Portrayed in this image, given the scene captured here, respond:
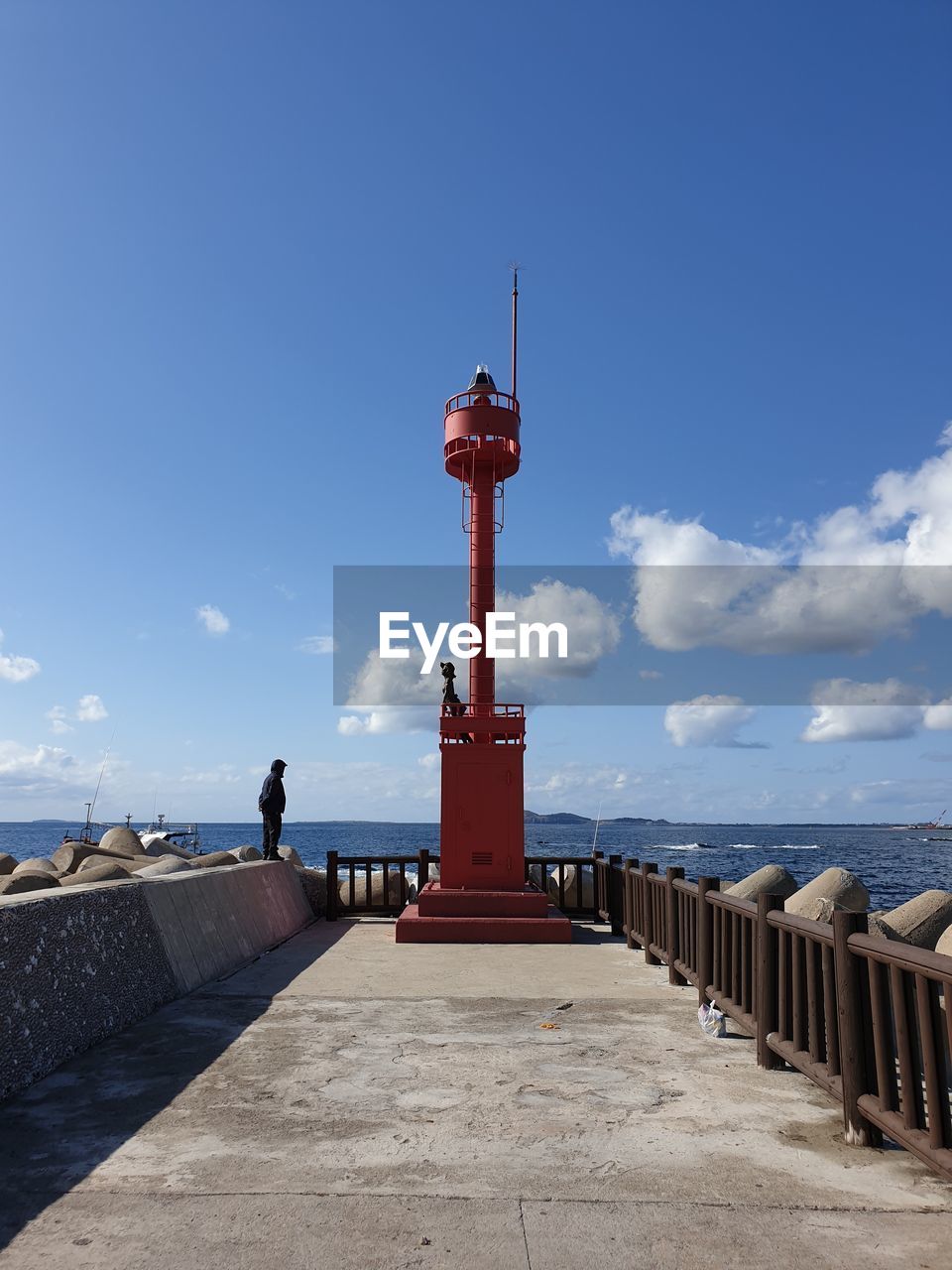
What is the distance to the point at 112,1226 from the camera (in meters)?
3.69

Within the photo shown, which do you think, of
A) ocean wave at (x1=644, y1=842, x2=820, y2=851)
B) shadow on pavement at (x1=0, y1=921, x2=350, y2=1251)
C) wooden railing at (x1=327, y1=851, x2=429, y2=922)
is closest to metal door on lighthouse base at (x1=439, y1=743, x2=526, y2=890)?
wooden railing at (x1=327, y1=851, x2=429, y2=922)

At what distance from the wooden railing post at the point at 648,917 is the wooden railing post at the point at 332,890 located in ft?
19.0

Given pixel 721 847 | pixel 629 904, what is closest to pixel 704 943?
pixel 629 904

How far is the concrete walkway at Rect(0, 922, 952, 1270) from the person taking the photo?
3.55m

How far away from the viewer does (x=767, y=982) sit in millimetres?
6000

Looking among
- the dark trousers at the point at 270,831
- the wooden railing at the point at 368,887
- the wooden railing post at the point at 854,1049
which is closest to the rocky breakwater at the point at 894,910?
the wooden railing post at the point at 854,1049

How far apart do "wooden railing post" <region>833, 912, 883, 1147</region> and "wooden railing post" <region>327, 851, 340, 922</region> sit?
35.7ft

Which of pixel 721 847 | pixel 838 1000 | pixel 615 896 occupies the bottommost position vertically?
pixel 721 847

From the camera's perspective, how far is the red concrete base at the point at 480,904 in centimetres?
1251

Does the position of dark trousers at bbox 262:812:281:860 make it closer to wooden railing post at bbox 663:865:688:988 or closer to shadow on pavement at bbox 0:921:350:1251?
shadow on pavement at bbox 0:921:350:1251

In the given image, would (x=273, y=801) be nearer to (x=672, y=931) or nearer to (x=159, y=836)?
(x=672, y=931)

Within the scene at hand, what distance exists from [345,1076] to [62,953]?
2.03 metres

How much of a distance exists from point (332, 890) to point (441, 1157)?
35.5 feet

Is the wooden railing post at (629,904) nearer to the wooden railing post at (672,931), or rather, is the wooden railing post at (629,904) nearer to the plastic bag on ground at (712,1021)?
the wooden railing post at (672,931)
